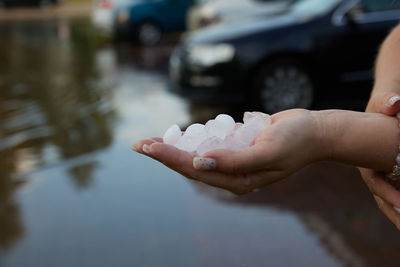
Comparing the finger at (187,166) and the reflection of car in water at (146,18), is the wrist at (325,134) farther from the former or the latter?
the reflection of car in water at (146,18)

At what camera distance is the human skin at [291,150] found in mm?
1538

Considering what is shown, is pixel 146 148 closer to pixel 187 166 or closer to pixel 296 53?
pixel 187 166

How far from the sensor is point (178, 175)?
4637 mm

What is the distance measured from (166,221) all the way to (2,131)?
11.8 ft

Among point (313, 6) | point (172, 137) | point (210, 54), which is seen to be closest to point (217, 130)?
point (172, 137)

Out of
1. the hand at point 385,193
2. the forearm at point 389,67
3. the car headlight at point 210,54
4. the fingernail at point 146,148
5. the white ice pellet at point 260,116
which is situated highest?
the forearm at point 389,67

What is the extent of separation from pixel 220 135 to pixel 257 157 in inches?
11.4

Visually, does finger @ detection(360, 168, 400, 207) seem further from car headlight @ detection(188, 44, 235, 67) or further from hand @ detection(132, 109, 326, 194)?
car headlight @ detection(188, 44, 235, 67)

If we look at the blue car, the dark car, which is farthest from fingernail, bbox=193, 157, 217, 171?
the blue car

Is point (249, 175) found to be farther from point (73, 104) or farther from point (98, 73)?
point (98, 73)

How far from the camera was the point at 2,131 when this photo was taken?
6465mm

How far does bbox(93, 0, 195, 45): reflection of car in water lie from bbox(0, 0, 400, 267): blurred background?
11.6 feet

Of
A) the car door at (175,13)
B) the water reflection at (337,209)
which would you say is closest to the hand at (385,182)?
the water reflection at (337,209)

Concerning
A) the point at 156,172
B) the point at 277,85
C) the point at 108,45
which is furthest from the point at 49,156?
the point at 108,45
